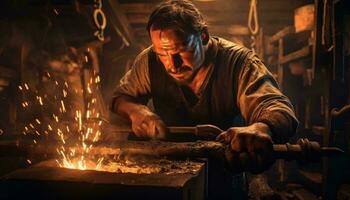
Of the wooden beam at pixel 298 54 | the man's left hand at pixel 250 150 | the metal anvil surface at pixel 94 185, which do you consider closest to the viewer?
the metal anvil surface at pixel 94 185

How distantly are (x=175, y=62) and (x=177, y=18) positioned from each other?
1.54ft

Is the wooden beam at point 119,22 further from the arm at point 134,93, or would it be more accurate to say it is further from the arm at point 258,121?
the arm at point 258,121

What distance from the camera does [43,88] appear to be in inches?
231

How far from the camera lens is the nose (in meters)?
3.72

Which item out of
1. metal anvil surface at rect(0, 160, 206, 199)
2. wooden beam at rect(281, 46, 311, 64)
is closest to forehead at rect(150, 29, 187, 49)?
metal anvil surface at rect(0, 160, 206, 199)

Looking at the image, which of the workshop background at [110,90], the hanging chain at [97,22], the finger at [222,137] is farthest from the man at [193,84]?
the hanging chain at [97,22]

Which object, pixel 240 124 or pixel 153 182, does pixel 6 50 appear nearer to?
pixel 240 124

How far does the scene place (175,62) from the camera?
3750 millimetres

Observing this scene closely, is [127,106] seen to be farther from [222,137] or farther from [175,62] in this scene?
[222,137]

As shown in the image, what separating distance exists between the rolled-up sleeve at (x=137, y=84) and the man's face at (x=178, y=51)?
0.65 m

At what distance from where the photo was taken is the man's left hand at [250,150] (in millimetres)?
2490

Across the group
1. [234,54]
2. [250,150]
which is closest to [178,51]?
[234,54]

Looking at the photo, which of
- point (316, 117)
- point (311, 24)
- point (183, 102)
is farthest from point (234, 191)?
point (311, 24)

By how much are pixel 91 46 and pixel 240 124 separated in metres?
3.47
